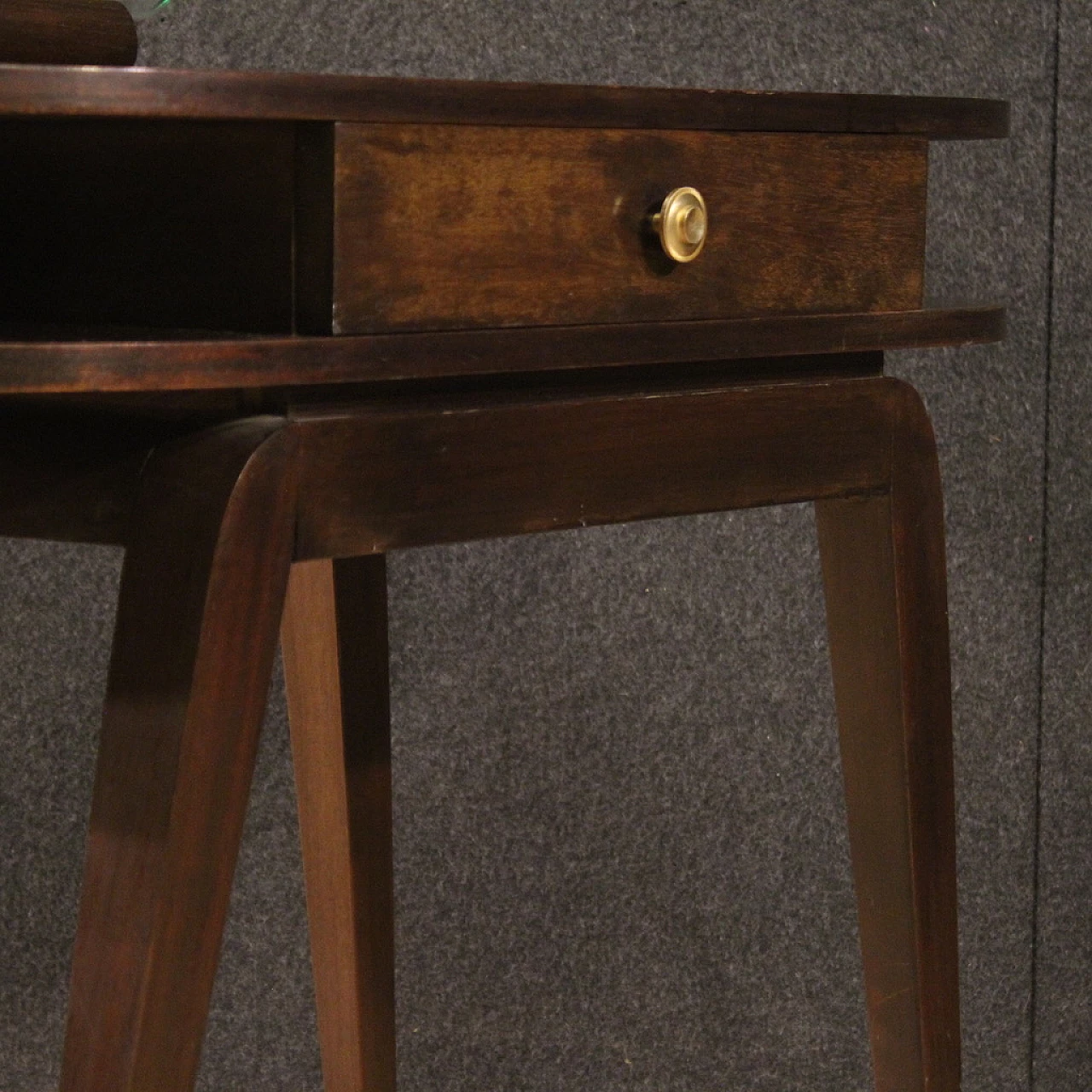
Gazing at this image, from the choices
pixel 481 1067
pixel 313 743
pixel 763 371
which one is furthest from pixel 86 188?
pixel 481 1067

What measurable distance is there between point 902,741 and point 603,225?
0.25m

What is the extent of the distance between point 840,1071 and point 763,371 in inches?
30.6

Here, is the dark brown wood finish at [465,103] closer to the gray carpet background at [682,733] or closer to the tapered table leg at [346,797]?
the tapered table leg at [346,797]

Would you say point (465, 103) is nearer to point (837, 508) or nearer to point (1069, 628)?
point (837, 508)

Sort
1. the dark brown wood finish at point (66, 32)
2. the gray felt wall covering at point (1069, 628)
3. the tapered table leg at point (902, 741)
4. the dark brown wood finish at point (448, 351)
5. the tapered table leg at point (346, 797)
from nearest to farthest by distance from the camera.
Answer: the dark brown wood finish at point (448, 351) < the dark brown wood finish at point (66, 32) < the tapered table leg at point (902, 741) < the tapered table leg at point (346, 797) < the gray felt wall covering at point (1069, 628)

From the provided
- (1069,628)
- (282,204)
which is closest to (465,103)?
(282,204)

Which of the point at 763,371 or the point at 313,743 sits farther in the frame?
the point at 313,743

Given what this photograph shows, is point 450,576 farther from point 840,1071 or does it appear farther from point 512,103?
point 512,103

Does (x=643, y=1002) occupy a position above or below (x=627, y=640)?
below

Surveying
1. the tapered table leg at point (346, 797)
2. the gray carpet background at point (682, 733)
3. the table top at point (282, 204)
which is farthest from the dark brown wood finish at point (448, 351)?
the gray carpet background at point (682, 733)

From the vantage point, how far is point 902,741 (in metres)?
0.76

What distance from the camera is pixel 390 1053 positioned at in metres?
1.00

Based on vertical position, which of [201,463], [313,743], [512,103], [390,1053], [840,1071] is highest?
[512,103]

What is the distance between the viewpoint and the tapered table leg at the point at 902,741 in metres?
0.75
